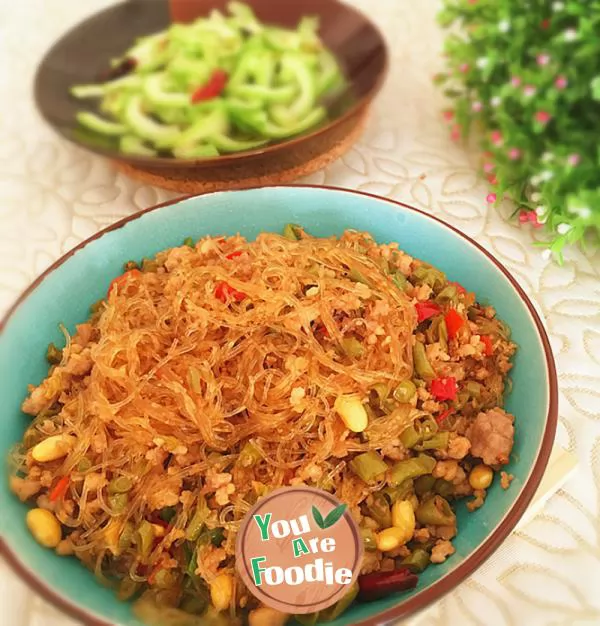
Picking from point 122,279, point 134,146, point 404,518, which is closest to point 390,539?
point 404,518

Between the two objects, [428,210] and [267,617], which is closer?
[267,617]

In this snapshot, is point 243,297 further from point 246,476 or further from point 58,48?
point 58,48

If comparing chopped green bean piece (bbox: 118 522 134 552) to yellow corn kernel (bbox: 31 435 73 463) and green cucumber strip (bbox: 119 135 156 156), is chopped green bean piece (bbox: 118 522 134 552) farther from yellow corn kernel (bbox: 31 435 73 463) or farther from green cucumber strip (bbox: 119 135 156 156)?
green cucumber strip (bbox: 119 135 156 156)

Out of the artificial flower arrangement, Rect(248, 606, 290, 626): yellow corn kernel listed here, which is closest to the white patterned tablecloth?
the artificial flower arrangement

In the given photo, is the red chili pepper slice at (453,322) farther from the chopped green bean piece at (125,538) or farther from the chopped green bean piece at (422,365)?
the chopped green bean piece at (125,538)

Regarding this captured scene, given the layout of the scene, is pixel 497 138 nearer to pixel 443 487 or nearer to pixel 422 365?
pixel 422 365
